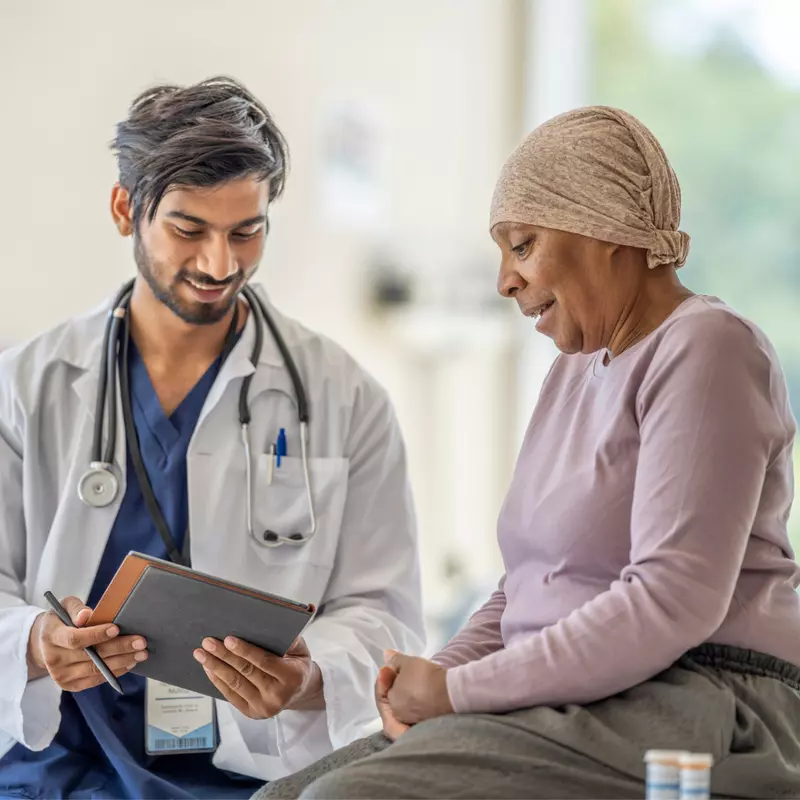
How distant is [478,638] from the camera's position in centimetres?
153

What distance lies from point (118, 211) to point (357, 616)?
2.53 ft

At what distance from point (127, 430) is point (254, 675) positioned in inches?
19.2

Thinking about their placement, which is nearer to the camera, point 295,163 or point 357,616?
point 357,616

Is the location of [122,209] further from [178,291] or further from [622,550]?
[622,550]

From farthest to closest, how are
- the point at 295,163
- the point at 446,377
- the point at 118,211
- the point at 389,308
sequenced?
the point at 446,377 < the point at 389,308 < the point at 295,163 < the point at 118,211

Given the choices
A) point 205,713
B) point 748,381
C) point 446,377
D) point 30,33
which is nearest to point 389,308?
point 446,377

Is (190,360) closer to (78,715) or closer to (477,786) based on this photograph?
(78,715)

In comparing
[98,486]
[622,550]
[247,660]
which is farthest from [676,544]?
[98,486]

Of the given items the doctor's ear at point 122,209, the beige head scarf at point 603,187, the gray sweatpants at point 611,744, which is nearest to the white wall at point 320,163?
the doctor's ear at point 122,209

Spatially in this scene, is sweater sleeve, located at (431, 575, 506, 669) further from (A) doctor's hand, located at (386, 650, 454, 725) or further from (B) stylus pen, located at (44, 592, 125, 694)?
(B) stylus pen, located at (44, 592, 125, 694)

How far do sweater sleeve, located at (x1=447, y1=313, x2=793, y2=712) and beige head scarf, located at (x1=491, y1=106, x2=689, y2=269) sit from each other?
0.15m

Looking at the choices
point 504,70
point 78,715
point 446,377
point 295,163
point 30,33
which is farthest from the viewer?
point 504,70

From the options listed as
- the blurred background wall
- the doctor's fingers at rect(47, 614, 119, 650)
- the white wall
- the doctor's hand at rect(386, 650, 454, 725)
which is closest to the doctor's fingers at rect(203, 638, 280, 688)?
the doctor's fingers at rect(47, 614, 119, 650)

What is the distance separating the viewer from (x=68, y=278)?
9.45ft
